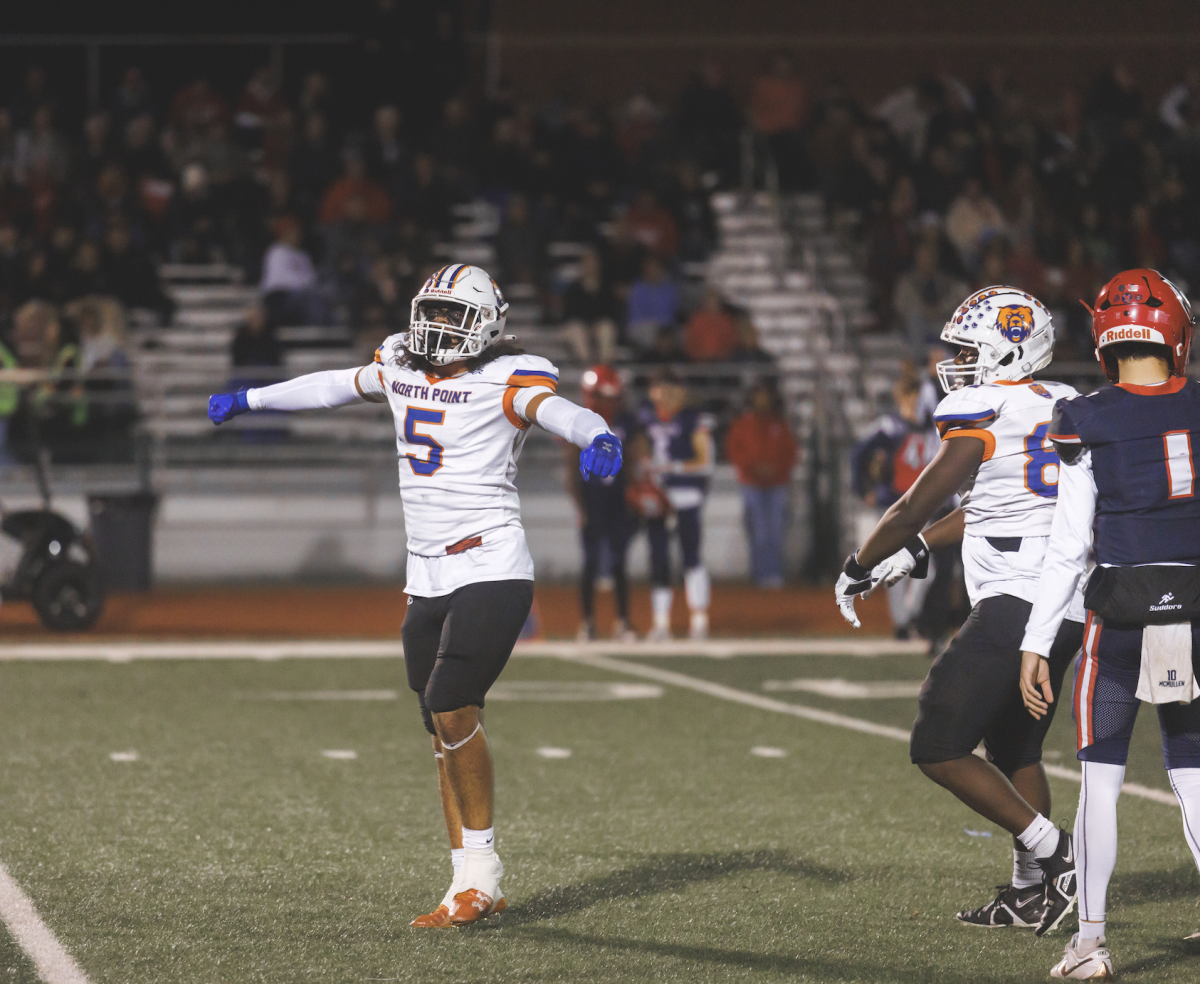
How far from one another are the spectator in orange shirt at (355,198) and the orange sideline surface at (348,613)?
419 cm

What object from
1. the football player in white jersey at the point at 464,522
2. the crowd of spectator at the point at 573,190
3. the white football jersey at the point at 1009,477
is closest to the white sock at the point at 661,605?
the crowd of spectator at the point at 573,190

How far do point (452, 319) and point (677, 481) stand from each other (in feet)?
24.1

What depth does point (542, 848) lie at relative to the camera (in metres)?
6.07

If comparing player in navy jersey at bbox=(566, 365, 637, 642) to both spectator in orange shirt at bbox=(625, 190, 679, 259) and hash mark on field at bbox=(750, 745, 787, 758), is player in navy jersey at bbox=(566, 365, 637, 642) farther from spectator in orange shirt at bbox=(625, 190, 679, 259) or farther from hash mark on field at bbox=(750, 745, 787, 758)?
spectator in orange shirt at bbox=(625, 190, 679, 259)

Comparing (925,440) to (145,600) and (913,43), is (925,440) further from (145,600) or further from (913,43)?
(913,43)

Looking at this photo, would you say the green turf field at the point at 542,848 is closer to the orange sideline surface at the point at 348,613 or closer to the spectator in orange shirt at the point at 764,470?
the orange sideline surface at the point at 348,613

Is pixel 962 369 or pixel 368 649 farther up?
pixel 962 369

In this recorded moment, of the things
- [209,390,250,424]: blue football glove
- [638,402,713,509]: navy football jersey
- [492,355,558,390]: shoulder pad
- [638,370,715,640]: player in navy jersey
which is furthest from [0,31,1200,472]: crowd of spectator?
[492,355,558,390]: shoulder pad

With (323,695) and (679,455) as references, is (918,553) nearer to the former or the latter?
(323,695)

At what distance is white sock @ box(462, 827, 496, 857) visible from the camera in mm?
5109

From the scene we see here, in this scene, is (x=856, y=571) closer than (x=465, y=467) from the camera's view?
Yes

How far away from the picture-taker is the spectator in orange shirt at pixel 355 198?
18.3 meters

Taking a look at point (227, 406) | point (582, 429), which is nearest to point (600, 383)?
point (227, 406)

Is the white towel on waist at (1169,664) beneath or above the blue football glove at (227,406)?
beneath
